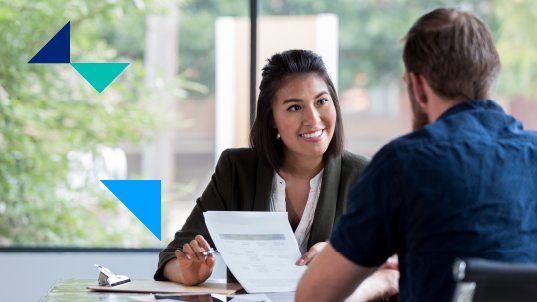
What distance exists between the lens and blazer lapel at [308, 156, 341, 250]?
5.27 ft

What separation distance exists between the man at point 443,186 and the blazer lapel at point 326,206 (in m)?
0.66

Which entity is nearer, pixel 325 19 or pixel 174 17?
pixel 325 19

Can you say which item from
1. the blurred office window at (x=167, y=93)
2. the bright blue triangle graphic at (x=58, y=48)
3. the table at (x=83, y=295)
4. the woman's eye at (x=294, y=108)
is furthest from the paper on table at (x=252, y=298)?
the blurred office window at (x=167, y=93)

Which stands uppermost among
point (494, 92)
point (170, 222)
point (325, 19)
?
point (325, 19)

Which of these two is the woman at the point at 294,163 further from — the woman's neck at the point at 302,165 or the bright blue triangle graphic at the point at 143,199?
the bright blue triangle graphic at the point at 143,199

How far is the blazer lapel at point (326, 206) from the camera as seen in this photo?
161 cm

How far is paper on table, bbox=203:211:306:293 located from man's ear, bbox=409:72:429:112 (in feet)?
1.63

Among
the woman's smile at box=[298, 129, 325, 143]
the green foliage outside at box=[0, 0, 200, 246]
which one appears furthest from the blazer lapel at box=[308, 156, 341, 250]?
the green foliage outside at box=[0, 0, 200, 246]

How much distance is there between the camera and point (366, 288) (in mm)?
1136

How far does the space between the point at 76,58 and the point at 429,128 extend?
3217mm

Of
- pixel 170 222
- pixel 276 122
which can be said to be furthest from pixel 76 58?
pixel 276 122

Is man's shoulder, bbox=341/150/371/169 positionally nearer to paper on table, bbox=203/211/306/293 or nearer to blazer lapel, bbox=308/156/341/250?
blazer lapel, bbox=308/156/341/250

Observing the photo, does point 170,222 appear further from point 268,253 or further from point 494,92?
point 494,92

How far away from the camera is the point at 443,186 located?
0.80 meters
